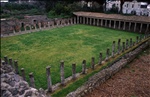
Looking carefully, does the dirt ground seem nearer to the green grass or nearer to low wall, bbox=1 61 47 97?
the green grass

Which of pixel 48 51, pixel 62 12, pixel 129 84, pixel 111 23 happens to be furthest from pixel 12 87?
pixel 62 12

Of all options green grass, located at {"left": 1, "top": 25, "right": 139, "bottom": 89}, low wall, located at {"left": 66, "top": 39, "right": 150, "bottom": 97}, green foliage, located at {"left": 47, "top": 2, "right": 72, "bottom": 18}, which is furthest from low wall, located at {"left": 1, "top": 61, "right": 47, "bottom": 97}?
green foliage, located at {"left": 47, "top": 2, "right": 72, "bottom": 18}

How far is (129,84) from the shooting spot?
973 centimetres

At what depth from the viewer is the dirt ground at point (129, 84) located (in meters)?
8.76

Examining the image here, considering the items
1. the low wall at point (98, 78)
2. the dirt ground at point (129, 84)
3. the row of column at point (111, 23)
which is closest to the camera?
the low wall at point (98, 78)

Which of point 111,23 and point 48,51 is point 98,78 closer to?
point 48,51

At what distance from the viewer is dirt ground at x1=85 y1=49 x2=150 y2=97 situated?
8.76 m

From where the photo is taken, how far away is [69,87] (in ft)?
33.4

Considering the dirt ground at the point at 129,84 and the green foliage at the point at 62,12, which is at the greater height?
the green foliage at the point at 62,12

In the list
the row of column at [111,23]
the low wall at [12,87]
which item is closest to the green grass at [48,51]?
the low wall at [12,87]

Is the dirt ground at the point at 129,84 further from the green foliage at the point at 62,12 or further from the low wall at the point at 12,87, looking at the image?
the green foliage at the point at 62,12

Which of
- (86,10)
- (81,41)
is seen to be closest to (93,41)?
(81,41)

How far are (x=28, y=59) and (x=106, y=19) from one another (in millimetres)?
21046

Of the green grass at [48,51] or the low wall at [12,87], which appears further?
the green grass at [48,51]
